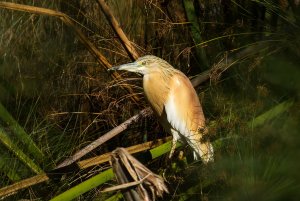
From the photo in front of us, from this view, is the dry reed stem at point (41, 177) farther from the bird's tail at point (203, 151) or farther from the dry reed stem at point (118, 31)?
the dry reed stem at point (118, 31)

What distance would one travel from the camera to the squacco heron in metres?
1.59

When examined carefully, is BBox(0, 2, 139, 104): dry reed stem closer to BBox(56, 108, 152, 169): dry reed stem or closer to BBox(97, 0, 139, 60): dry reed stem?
BBox(97, 0, 139, 60): dry reed stem

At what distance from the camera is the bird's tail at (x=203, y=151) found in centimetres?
118

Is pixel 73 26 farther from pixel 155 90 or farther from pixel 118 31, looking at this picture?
pixel 155 90

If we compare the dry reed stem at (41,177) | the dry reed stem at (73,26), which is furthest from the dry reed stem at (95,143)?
the dry reed stem at (73,26)

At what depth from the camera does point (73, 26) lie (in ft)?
5.15

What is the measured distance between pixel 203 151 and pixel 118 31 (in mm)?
412

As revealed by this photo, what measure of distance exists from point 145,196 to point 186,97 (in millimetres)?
905

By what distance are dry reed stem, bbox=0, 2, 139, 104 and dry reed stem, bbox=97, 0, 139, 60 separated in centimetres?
6

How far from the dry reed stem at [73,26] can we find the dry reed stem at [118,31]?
0.21ft

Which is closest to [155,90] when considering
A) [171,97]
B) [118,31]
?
[171,97]

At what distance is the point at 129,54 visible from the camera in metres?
1.69

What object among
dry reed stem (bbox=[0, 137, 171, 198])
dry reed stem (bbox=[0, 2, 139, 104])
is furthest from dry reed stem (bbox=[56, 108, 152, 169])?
dry reed stem (bbox=[0, 2, 139, 104])

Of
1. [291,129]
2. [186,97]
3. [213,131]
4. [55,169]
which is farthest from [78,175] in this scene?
[291,129]
